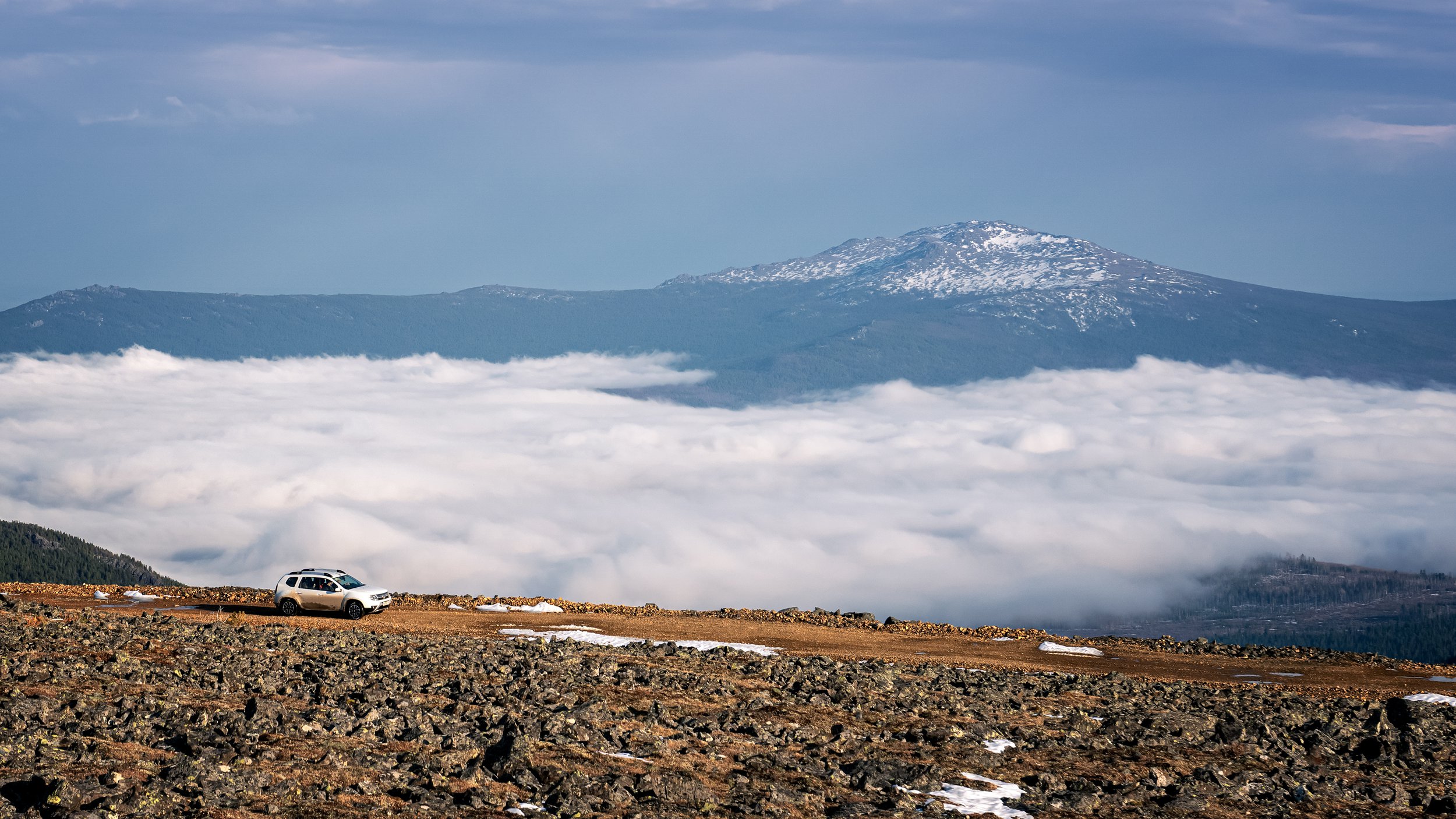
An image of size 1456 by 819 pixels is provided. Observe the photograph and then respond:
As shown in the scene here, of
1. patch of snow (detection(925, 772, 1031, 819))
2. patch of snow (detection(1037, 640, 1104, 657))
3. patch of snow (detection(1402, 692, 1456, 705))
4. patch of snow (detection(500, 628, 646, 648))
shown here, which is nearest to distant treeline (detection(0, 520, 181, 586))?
patch of snow (detection(500, 628, 646, 648))

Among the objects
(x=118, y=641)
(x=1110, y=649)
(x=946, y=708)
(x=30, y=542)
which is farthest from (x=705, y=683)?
(x=30, y=542)

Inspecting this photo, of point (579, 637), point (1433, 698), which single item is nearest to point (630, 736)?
point (579, 637)

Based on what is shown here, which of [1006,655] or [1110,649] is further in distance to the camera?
[1110,649]

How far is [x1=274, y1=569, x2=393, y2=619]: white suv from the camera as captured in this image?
44094 mm

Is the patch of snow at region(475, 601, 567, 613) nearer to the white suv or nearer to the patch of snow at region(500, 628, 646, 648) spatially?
the white suv

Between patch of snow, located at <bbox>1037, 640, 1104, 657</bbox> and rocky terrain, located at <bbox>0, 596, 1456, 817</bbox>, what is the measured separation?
10.3 meters

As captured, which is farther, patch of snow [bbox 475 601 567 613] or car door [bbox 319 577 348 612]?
patch of snow [bbox 475 601 567 613]

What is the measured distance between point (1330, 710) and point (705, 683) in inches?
604

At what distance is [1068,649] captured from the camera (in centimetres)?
4569

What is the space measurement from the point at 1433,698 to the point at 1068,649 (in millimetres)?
13807

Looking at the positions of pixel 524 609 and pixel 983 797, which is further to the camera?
pixel 524 609

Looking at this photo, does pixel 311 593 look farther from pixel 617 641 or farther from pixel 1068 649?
pixel 1068 649

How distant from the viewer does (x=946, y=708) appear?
28719mm

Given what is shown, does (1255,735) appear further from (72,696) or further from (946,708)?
(72,696)
